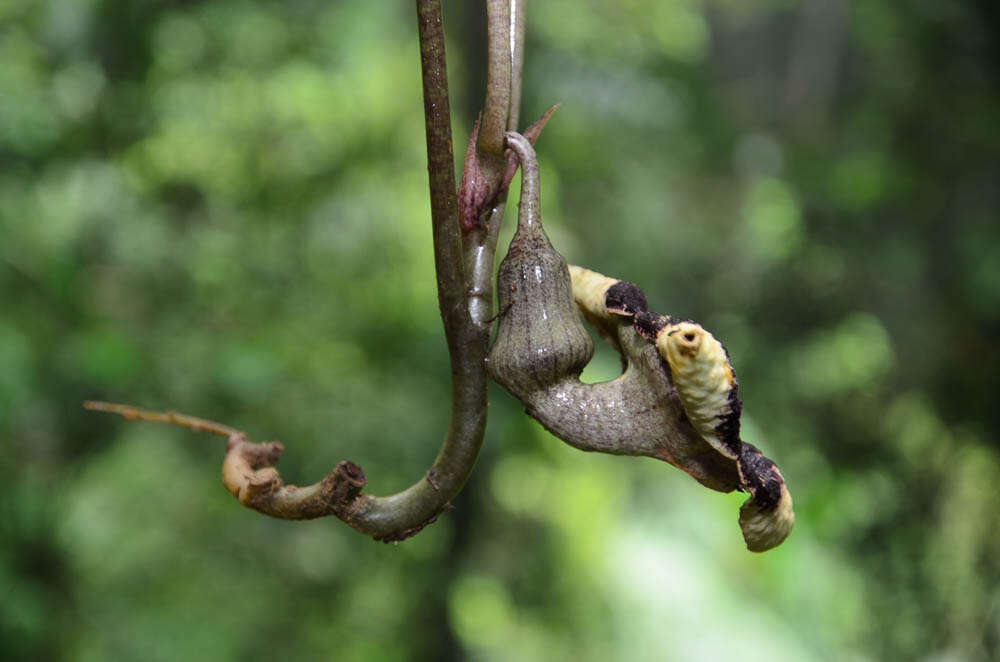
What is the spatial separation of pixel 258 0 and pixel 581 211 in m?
1.97

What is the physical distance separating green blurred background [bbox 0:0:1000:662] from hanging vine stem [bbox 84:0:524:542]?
167 cm

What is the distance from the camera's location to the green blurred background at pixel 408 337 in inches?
98.4

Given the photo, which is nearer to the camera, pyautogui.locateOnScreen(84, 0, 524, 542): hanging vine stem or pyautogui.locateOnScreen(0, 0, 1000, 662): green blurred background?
pyautogui.locateOnScreen(84, 0, 524, 542): hanging vine stem

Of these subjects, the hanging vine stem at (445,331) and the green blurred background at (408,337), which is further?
the green blurred background at (408,337)

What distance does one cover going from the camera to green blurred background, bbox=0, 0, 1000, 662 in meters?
2.50

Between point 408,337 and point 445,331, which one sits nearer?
point 445,331

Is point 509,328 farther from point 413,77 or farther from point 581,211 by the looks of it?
point 581,211

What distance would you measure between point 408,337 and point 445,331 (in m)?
2.40

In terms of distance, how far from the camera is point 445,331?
2.07 feet

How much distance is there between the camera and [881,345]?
3547 mm

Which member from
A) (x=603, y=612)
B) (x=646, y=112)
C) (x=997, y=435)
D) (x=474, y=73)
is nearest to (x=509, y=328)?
(x=474, y=73)

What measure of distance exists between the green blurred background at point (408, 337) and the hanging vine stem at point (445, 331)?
5.48 ft

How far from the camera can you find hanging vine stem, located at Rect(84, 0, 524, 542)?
59 centimetres

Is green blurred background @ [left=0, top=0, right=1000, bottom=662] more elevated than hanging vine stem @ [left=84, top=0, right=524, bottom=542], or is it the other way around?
hanging vine stem @ [left=84, top=0, right=524, bottom=542]
